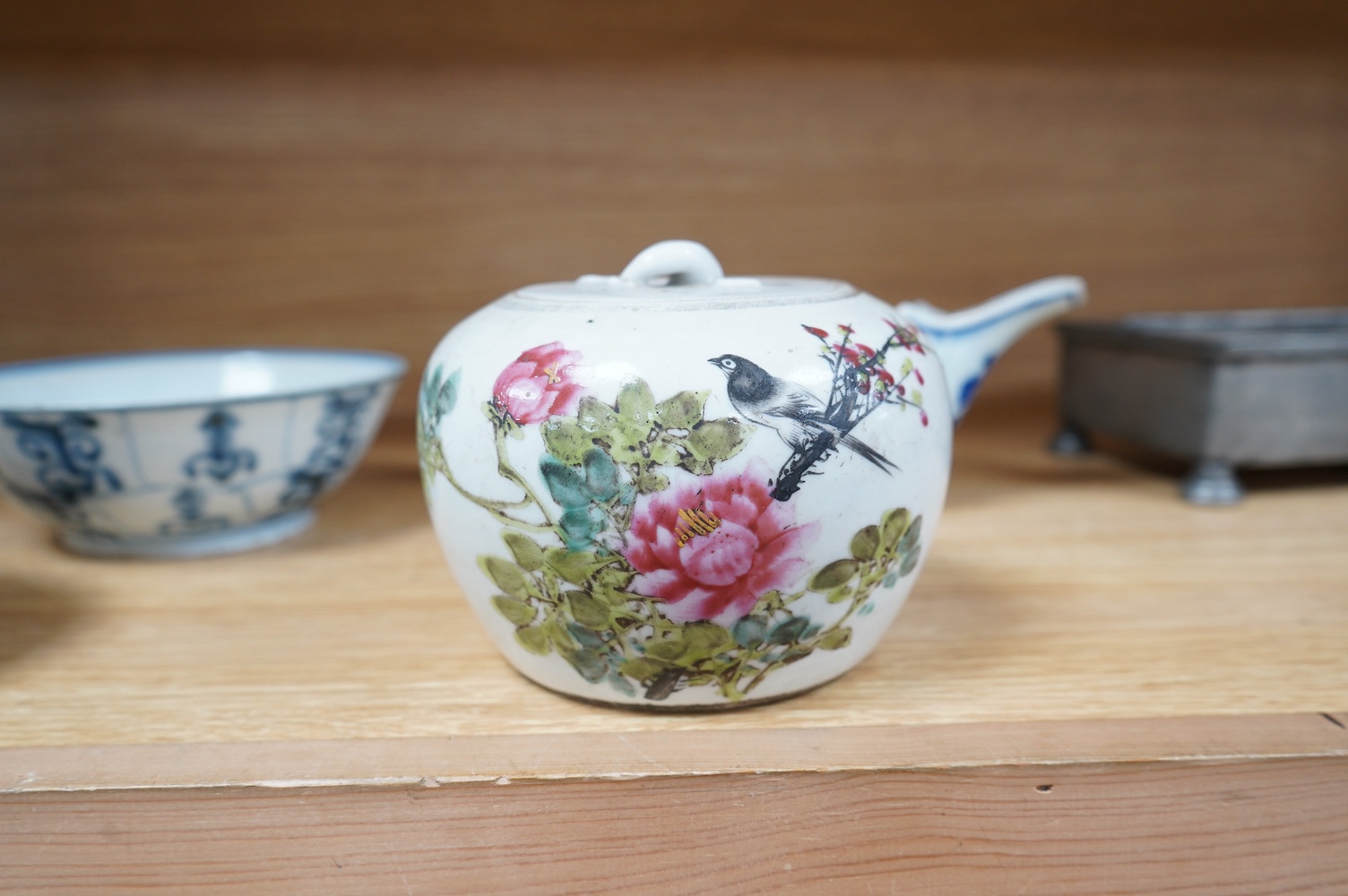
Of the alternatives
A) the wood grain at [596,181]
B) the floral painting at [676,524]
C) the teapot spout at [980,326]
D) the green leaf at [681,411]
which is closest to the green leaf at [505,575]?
the floral painting at [676,524]

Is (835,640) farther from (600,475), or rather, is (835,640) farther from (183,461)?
(183,461)

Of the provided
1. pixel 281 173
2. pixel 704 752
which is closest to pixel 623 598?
pixel 704 752

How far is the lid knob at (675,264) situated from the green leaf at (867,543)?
0.48 feet

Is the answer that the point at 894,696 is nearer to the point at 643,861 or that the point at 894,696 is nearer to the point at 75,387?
the point at 643,861

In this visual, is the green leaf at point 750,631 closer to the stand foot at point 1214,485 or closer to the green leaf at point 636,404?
the green leaf at point 636,404

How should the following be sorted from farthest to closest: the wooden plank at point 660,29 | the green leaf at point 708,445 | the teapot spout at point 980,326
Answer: the wooden plank at point 660,29 < the teapot spout at point 980,326 < the green leaf at point 708,445

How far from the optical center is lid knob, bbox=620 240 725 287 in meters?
0.51

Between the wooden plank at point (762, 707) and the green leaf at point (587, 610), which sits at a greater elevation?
the green leaf at point (587, 610)

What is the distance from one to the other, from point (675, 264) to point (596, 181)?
0.56 metres

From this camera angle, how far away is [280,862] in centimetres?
44

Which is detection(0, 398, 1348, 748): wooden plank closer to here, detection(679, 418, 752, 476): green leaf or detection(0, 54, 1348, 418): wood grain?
detection(679, 418, 752, 476): green leaf

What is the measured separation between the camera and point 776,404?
1.45 feet

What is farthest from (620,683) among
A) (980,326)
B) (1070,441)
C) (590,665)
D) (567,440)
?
(1070,441)

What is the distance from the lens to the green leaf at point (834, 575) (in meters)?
0.46
